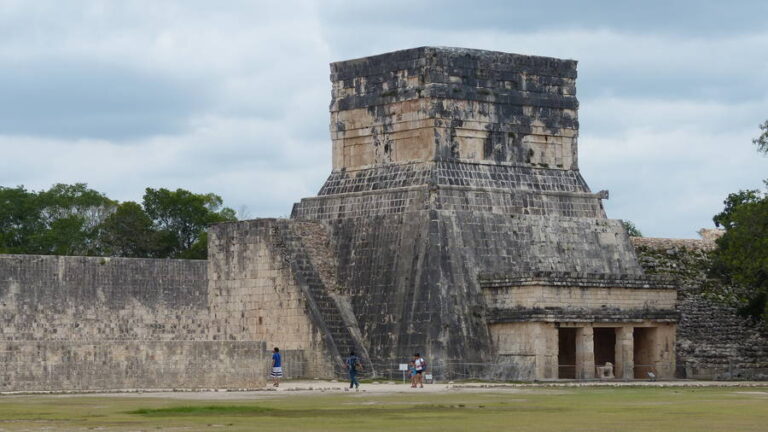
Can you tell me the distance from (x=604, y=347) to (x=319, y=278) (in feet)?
26.9

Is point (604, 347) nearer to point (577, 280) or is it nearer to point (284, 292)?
point (577, 280)

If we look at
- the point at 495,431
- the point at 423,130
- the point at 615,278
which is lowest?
the point at 495,431

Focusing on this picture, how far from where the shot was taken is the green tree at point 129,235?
237 ft

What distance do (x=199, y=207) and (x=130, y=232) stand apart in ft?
10.7

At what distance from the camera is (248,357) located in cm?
4006

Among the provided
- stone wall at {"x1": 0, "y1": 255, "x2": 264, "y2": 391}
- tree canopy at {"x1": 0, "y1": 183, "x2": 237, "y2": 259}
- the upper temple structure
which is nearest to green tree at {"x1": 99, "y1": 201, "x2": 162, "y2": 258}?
tree canopy at {"x1": 0, "y1": 183, "x2": 237, "y2": 259}

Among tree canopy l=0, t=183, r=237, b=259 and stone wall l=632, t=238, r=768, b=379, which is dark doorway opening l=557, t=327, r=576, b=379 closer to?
stone wall l=632, t=238, r=768, b=379

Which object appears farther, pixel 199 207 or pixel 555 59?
pixel 199 207

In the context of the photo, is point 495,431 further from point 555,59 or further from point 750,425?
point 555,59

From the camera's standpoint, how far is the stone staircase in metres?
46.5

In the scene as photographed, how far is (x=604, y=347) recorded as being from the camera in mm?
50688

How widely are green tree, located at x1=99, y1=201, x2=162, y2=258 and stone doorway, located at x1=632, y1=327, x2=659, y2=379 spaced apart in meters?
28.2

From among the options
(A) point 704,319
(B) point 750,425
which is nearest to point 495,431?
(B) point 750,425

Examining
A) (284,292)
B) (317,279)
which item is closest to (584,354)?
(317,279)
